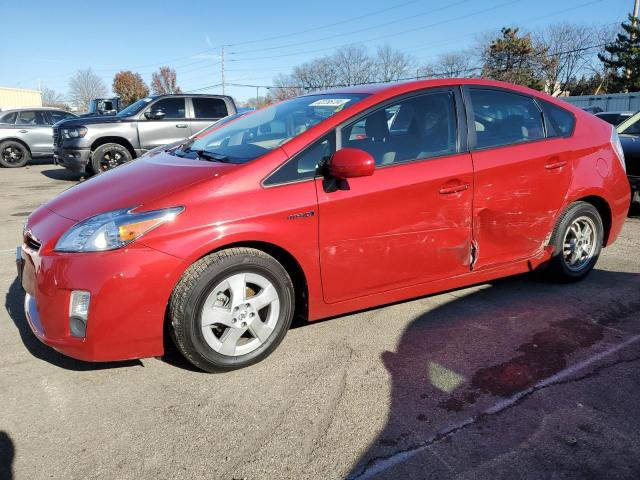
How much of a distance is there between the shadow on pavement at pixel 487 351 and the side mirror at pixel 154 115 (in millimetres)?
8494

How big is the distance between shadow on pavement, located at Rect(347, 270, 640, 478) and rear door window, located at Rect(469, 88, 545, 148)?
50.5 inches

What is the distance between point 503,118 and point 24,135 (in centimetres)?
1463

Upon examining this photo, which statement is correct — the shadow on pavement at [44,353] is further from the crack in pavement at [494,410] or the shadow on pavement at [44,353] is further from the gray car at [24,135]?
the gray car at [24,135]

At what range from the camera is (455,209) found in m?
3.54

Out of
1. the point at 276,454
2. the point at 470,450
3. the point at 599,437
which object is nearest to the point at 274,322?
the point at 276,454

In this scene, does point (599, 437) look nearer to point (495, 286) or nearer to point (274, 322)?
point (274, 322)

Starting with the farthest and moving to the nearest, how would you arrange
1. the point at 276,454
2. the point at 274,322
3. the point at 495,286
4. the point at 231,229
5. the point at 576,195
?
the point at 495,286, the point at 576,195, the point at 274,322, the point at 231,229, the point at 276,454

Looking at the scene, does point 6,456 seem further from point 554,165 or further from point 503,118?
point 554,165

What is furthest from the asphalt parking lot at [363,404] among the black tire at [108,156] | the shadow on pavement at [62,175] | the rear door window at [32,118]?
the rear door window at [32,118]

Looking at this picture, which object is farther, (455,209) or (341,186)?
(455,209)

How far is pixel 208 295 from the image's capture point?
9.36ft

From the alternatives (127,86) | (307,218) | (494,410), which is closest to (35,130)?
(307,218)

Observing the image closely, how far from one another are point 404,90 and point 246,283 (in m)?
1.77

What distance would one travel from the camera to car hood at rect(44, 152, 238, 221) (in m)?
2.92
